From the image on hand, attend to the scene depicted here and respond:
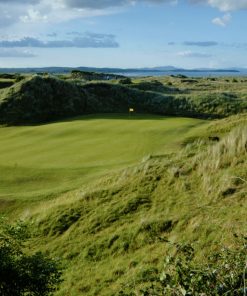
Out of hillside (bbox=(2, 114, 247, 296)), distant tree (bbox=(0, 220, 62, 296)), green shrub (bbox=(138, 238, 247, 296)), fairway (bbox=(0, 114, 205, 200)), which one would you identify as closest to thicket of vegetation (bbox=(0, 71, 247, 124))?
fairway (bbox=(0, 114, 205, 200))

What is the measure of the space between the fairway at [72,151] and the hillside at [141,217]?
3.75m

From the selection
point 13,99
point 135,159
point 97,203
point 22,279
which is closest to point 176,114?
point 13,99

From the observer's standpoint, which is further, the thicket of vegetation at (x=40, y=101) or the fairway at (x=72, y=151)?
the thicket of vegetation at (x=40, y=101)

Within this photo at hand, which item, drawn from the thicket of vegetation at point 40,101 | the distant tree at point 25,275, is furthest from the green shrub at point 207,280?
the thicket of vegetation at point 40,101

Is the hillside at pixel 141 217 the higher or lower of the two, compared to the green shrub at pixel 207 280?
lower

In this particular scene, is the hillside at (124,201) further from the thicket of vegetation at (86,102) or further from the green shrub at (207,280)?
the thicket of vegetation at (86,102)

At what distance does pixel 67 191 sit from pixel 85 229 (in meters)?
4.92

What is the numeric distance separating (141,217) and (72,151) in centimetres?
1338

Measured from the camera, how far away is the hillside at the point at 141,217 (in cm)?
1044

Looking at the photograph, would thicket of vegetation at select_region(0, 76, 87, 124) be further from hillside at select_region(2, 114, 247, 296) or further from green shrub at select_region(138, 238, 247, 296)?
green shrub at select_region(138, 238, 247, 296)

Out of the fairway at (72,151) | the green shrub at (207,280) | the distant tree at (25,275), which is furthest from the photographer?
the fairway at (72,151)

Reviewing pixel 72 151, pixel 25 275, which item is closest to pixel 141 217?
pixel 25 275

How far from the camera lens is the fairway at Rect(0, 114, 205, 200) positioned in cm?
2008

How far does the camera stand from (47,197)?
17.7 meters
